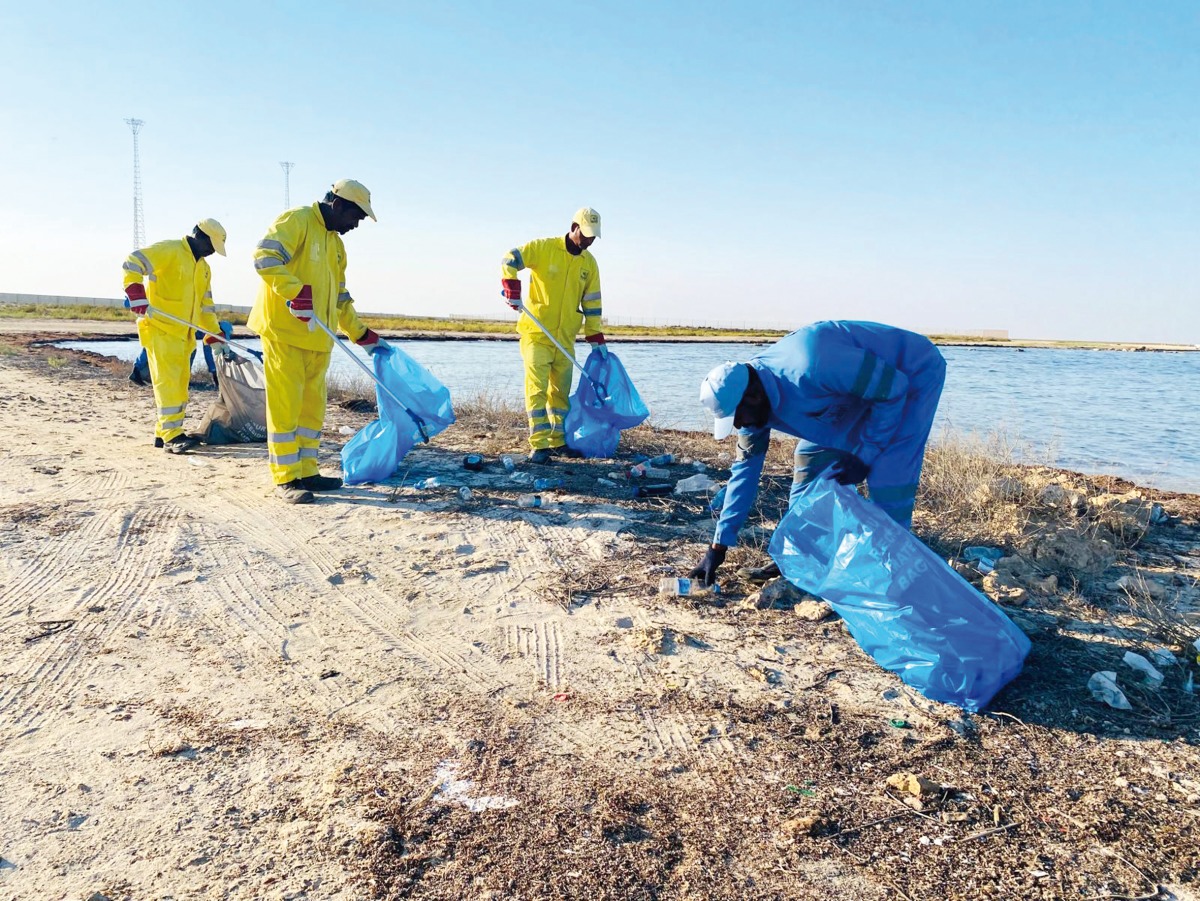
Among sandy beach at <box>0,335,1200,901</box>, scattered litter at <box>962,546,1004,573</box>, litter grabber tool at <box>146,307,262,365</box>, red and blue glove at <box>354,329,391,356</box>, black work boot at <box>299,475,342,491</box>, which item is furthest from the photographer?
litter grabber tool at <box>146,307,262,365</box>

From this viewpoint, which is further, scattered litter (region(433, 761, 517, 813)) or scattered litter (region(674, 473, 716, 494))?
scattered litter (region(674, 473, 716, 494))

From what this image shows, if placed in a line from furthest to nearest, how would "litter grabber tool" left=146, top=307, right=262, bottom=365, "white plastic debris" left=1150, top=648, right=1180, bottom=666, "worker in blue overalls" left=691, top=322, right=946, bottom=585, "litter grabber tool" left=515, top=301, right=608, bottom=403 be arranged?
"litter grabber tool" left=146, top=307, right=262, bottom=365 < "litter grabber tool" left=515, top=301, right=608, bottom=403 < "worker in blue overalls" left=691, top=322, right=946, bottom=585 < "white plastic debris" left=1150, top=648, right=1180, bottom=666

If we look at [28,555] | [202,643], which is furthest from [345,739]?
[28,555]

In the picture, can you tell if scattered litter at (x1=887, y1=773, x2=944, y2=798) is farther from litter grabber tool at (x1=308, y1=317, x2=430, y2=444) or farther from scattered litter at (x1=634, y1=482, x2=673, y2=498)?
litter grabber tool at (x1=308, y1=317, x2=430, y2=444)

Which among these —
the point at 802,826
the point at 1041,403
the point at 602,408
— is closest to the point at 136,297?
the point at 602,408

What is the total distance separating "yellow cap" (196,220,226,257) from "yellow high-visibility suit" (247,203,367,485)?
2038 millimetres

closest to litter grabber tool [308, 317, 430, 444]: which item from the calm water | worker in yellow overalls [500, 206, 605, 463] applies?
worker in yellow overalls [500, 206, 605, 463]

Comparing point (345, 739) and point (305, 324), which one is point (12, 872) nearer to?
point (345, 739)

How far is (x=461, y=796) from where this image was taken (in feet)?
7.22

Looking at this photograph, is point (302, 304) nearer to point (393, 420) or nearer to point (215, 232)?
point (393, 420)

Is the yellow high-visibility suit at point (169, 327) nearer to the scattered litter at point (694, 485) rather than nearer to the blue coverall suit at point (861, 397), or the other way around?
the scattered litter at point (694, 485)

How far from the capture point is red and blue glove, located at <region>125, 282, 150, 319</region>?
6.33 m

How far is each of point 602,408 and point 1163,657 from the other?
4.16 metres

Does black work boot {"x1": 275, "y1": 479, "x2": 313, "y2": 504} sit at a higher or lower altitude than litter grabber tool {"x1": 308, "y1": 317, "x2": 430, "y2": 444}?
lower
